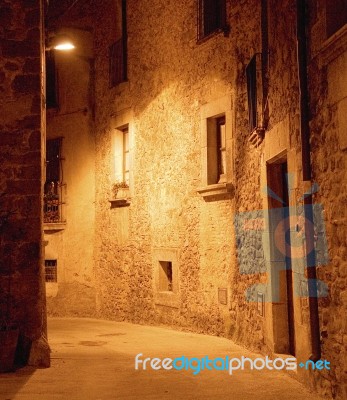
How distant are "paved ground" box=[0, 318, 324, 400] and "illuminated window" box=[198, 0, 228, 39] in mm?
5114

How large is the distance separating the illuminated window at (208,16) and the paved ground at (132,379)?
5.11 meters

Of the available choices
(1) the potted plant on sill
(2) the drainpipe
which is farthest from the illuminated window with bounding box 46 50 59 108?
(2) the drainpipe

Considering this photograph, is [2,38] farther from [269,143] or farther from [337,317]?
[337,317]

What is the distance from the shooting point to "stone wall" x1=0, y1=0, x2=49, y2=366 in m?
7.12

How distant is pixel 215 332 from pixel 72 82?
7.36 meters

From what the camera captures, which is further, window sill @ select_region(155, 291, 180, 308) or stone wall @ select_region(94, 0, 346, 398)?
window sill @ select_region(155, 291, 180, 308)

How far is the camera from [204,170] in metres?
10.5

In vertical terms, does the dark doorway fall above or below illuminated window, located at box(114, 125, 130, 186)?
below

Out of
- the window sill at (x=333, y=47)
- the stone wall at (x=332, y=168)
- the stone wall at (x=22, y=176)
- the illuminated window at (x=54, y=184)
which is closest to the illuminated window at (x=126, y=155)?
the illuminated window at (x=54, y=184)

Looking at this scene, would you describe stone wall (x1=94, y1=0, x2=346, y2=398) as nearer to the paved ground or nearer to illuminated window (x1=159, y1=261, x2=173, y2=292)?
illuminated window (x1=159, y1=261, x2=173, y2=292)

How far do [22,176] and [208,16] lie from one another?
4993mm

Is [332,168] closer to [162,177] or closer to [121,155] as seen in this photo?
[162,177]

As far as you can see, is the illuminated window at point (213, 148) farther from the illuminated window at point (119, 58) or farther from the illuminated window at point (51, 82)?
the illuminated window at point (51, 82)

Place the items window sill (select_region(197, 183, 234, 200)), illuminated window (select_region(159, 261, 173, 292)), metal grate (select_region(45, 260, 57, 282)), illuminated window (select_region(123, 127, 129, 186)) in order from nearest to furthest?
window sill (select_region(197, 183, 234, 200)) → illuminated window (select_region(159, 261, 173, 292)) → illuminated window (select_region(123, 127, 129, 186)) → metal grate (select_region(45, 260, 57, 282))
